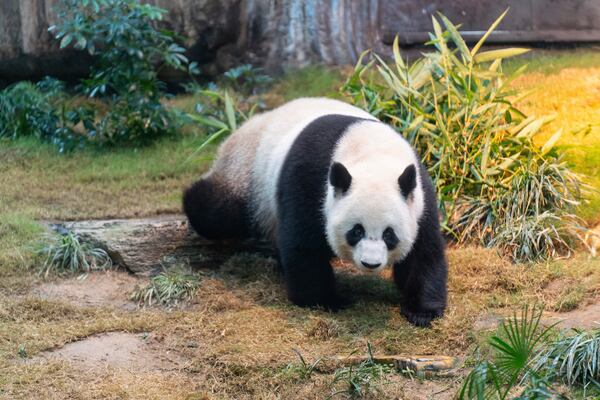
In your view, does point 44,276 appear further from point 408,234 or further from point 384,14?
point 384,14

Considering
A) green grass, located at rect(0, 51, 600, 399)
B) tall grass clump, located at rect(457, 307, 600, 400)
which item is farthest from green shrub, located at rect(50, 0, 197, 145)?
tall grass clump, located at rect(457, 307, 600, 400)

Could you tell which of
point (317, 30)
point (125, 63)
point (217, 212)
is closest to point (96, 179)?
point (125, 63)

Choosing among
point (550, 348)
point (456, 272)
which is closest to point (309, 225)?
point (456, 272)

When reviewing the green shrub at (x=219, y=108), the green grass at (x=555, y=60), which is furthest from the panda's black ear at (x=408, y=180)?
the green grass at (x=555, y=60)

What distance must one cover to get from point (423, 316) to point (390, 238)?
59cm

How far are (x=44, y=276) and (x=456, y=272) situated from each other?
9.14 ft

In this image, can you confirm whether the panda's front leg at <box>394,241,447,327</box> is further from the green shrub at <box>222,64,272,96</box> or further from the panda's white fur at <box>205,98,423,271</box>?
the green shrub at <box>222,64,272,96</box>

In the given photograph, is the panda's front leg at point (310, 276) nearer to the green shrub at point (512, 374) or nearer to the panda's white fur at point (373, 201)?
the panda's white fur at point (373, 201)

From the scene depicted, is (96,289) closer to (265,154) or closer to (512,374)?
(265,154)

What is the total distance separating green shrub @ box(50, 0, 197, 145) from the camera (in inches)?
340

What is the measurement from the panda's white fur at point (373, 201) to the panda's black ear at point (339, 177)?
1.8 inches

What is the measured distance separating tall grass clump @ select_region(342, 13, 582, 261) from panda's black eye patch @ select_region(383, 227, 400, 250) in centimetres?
154

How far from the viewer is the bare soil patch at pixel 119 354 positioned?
4609mm

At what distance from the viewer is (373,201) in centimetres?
492
